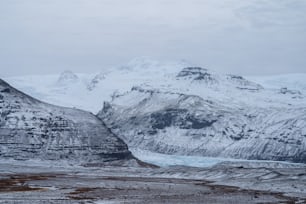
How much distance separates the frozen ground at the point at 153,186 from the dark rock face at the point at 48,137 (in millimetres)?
9032

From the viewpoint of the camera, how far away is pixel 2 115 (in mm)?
191125

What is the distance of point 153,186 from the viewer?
106 metres

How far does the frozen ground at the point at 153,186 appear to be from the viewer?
77.5 meters

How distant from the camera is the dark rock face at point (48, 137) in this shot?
597 ft

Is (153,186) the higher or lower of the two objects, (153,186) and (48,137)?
the lower

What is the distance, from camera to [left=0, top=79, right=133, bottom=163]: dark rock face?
18200cm

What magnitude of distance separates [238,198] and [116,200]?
15.0 m

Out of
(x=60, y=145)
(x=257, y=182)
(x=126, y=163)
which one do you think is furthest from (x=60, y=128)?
(x=257, y=182)

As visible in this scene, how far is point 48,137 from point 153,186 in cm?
8667

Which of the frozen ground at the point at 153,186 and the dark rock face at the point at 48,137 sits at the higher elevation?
the dark rock face at the point at 48,137

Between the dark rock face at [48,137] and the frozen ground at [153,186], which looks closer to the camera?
the frozen ground at [153,186]

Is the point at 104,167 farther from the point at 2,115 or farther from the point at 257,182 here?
the point at 257,182

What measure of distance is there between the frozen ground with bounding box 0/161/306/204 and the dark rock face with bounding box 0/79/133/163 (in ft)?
29.6

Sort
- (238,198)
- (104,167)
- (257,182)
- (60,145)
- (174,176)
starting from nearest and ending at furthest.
A: 1. (238,198)
2. (257,182)
3. (174,176)
4. (104,167)
5. (60,145)
